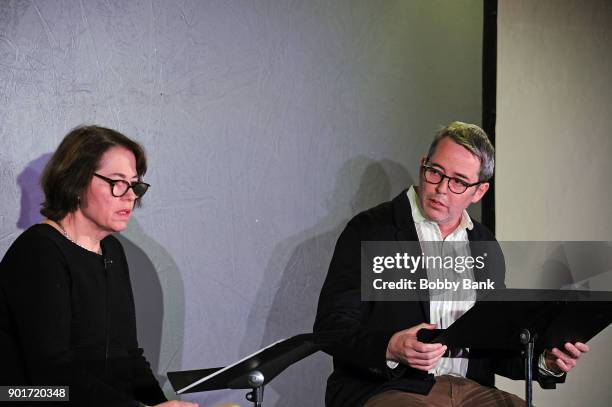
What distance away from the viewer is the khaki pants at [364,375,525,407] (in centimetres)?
278

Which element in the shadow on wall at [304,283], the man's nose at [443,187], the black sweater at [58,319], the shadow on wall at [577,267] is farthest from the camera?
the shadow on wall at [577,267]

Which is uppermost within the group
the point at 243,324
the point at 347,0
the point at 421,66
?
the point at 347,0

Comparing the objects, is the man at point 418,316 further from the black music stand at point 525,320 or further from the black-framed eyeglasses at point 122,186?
the black-framed eyeglasses at point 122,186

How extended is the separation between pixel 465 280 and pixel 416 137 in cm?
99

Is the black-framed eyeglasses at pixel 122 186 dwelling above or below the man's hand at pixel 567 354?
above

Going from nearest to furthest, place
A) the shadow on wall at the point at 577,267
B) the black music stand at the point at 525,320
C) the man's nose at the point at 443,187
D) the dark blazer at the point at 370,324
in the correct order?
the black music stand at the point at 525,320
the dark blazer at the point at 370,324
the man's nose at the point at 443,187
the shadow on wall at the point at 577,267

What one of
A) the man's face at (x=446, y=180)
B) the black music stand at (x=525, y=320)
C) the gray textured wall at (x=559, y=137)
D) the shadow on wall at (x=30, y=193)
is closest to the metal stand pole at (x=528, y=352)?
the black music stand at (x=525, y=320)

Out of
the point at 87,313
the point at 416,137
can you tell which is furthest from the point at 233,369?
the point at 416,137

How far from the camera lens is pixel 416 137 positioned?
3857 millimetres

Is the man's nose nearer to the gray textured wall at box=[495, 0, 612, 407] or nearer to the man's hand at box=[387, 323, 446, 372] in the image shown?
the man's hand at box=[387, 323, 446, 372]

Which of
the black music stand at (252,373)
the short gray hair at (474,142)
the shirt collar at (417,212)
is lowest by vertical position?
the black music stand at (252,373)

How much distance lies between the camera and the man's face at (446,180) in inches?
118

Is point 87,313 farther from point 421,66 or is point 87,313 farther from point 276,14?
point 421,66

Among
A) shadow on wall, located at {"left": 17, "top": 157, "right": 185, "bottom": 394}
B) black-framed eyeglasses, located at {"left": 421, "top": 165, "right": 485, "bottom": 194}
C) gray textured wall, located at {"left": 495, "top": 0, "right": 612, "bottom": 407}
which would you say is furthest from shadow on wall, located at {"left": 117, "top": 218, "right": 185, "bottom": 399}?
gray textured wall, located at {"left": 495, "top": 0, "right": 612, "bottom": 407}
